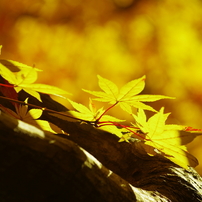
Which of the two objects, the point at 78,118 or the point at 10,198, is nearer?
the point at 10,198

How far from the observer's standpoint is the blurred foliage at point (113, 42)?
1408 mm

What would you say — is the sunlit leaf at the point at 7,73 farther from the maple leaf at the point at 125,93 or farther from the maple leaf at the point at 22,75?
the maple leaf at the point at 125,93

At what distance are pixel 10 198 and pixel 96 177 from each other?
0.39 ft

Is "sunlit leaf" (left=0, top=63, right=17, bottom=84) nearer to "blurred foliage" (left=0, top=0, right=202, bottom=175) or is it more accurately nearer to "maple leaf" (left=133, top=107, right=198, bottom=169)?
"maple leaf" (left=133, top=107, right=198, bottom=169)

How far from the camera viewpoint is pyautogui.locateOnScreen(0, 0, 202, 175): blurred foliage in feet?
4.62

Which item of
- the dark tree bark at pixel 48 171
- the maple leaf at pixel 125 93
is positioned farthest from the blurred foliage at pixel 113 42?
the dark tree bark at pixel 48 171

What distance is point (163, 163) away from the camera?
0.74 m

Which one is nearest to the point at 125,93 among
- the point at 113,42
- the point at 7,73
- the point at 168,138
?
the point at 168,138

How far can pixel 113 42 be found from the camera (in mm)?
1438

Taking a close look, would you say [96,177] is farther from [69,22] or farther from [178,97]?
[69,22]

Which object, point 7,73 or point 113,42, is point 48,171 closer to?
point 7,73

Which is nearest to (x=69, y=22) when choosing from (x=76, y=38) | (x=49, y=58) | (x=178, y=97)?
(x=76, y=38)

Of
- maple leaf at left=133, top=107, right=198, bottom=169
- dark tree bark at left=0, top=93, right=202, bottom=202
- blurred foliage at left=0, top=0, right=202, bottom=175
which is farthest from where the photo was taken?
blurred foliage at left=0, top=0, right=202, bottom=175

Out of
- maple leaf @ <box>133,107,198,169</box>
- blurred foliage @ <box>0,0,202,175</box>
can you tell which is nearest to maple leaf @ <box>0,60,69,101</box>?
maple leaf @ <box>133,107,198,169</box>
